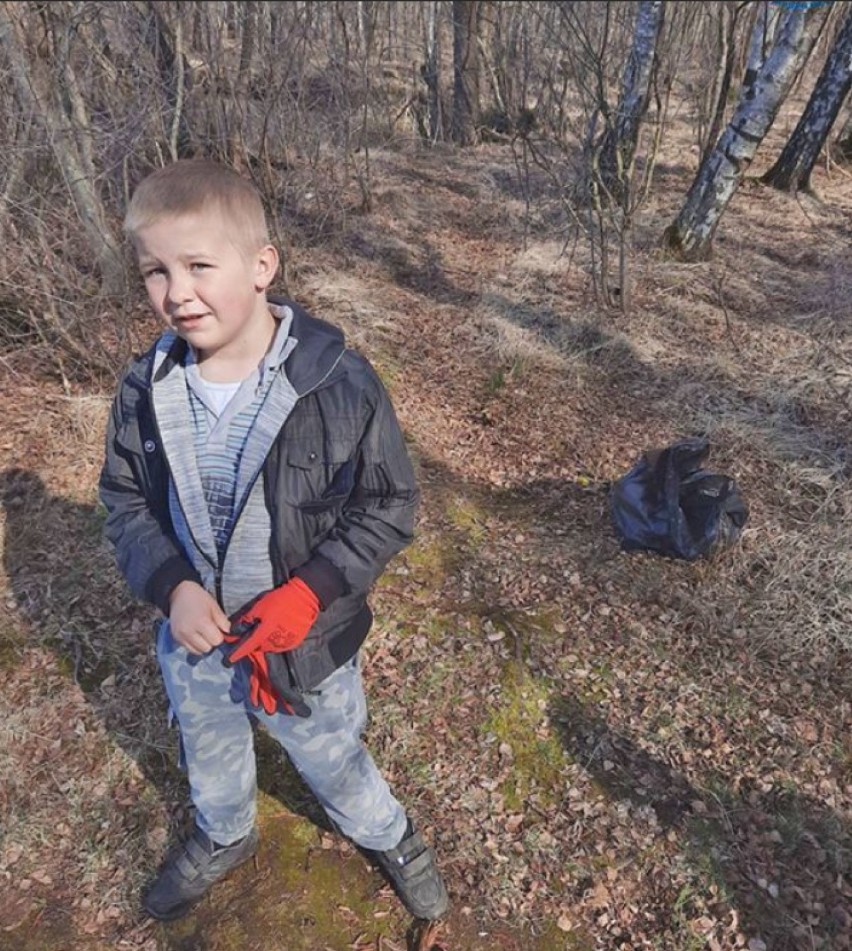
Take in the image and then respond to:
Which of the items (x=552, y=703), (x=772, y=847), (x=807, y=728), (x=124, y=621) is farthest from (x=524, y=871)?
(x=124, y=621)

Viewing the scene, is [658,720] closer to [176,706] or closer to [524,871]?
[524,871]

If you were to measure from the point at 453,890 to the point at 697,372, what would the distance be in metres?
4.13

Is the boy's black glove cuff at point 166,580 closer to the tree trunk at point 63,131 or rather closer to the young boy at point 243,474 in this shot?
the young boy at point 243,474

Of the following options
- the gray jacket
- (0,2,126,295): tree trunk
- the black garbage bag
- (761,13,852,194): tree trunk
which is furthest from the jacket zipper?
(761,13,852,194): tree trunk

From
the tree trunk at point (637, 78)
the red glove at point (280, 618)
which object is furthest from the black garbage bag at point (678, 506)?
the tree trunk at point (637, 78)

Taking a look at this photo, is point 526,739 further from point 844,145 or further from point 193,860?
point 844,145

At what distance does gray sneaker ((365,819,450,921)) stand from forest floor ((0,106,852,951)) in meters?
0.09

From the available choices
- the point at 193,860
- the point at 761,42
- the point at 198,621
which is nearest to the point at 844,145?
the point at 761,42

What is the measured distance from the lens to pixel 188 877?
2221 mm

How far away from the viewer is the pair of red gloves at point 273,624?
1.57 meters

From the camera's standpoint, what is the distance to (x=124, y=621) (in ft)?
10.5

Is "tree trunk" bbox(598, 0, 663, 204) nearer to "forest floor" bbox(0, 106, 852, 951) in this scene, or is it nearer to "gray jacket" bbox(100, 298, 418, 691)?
"forest floor" bbox(0, 106, 852, 951)

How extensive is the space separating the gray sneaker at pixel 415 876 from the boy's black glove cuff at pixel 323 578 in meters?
1.06

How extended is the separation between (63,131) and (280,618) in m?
3.71
